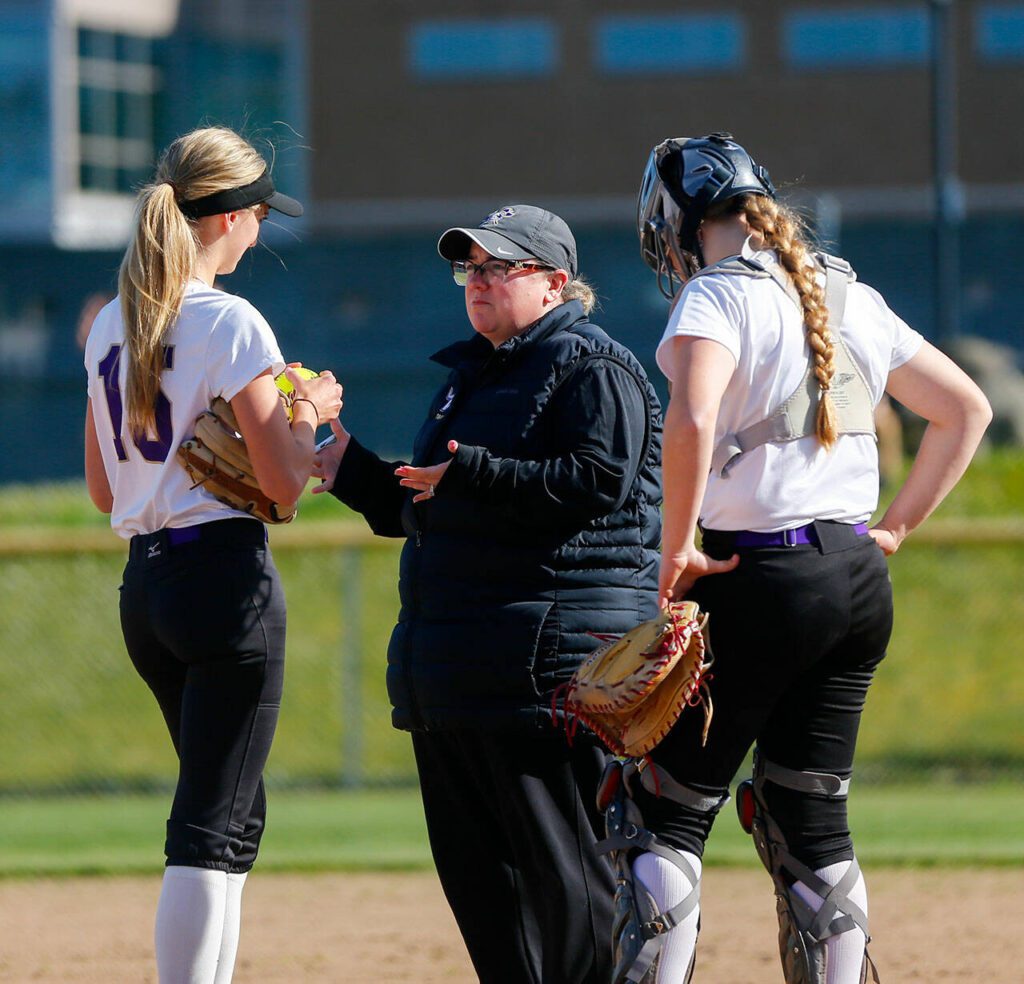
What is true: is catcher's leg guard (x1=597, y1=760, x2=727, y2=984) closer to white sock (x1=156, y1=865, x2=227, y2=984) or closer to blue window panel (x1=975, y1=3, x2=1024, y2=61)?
white sock (x1=156, y1=865, x2=227, y2=984)

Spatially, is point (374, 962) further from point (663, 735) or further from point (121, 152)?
point (121, 152)

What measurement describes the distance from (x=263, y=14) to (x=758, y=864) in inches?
1364

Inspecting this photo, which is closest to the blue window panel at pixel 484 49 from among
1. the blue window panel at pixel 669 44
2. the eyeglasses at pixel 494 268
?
the blue window panel at pixel 669 44

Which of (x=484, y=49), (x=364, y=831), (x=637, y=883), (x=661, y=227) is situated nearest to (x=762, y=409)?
(x=661, y=227)

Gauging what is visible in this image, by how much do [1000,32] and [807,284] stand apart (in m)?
34.4

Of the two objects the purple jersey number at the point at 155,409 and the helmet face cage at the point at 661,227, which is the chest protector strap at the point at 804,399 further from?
the purple jersey number at the point at 155,409

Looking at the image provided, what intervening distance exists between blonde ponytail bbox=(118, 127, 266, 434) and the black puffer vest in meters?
0.65

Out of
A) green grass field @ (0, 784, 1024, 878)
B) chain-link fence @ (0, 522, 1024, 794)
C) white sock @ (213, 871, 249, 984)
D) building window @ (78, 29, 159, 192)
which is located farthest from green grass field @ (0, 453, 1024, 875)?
building window @ (78, 29, 159, 192)

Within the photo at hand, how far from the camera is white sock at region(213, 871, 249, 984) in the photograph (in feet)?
12.3

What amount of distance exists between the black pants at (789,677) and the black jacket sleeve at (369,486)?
0.92 m

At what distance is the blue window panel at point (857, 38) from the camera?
115 feet

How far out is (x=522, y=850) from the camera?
12.8 feet

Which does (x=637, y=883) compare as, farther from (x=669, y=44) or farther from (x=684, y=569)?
(x=669, y=44)

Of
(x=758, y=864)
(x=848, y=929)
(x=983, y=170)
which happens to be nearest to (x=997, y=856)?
(x=758, y=864)
